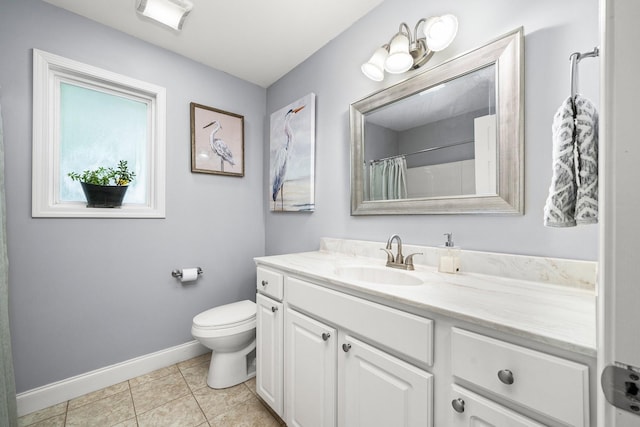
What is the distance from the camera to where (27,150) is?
152 centimetres

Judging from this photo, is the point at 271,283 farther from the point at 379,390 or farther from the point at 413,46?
the point at 413,46

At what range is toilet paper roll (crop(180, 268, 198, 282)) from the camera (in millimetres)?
1999

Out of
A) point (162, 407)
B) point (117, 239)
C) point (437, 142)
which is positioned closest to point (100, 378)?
point (162, 407)

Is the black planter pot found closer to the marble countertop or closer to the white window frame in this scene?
the white window frame

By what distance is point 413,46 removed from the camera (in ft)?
4.37

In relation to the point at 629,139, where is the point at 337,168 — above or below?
above

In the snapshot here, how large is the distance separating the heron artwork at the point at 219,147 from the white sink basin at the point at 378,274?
1506 mm

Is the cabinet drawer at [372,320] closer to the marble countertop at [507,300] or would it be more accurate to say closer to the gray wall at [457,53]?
the marble countertop at [507,300]

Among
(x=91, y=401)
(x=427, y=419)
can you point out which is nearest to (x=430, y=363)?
(x=427, y=419)

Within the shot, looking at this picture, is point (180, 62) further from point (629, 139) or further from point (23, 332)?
point (629, 139)

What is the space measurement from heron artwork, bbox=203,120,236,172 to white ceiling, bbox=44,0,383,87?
516 millimetres

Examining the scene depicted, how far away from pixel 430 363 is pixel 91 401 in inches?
81.0

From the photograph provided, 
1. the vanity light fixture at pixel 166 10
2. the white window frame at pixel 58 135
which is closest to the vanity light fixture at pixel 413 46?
the vanity light fixture at pixel 166 10

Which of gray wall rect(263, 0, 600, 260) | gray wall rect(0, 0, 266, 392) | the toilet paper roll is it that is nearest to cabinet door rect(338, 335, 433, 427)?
gray wall rect(263, 0, 600, 260)
